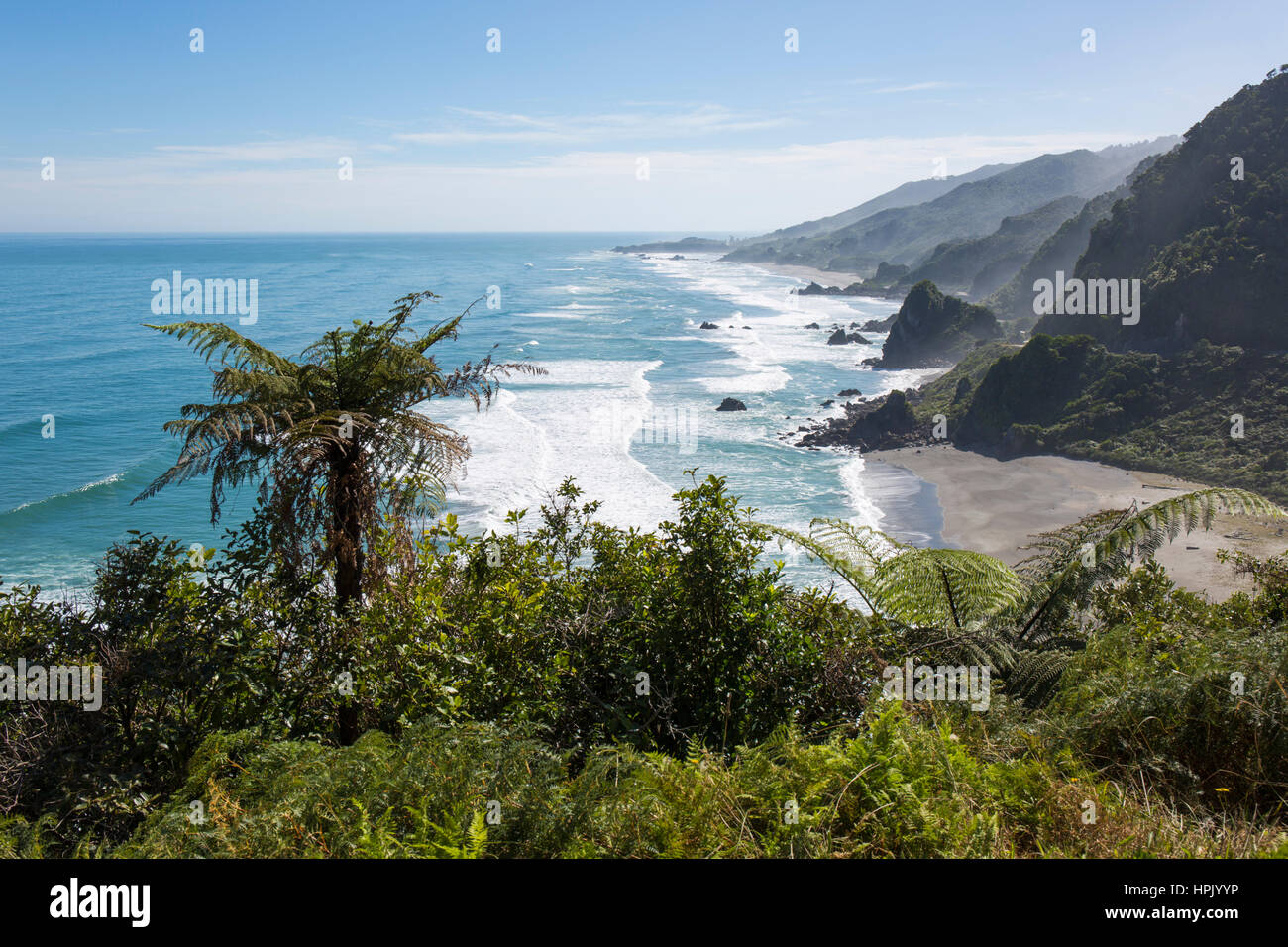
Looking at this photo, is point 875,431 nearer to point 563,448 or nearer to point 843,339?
point 563,448

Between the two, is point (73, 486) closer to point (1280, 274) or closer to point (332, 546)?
point (332, 546)

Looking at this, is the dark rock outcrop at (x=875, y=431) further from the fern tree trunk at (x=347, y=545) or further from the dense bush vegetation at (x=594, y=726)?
the fern tree trunk at (x=347, y=545)

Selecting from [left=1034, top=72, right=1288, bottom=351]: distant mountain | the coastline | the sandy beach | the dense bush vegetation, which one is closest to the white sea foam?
the sandy beach

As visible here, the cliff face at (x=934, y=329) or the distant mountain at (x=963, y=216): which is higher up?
the distant mountain at (x=963, y=216)

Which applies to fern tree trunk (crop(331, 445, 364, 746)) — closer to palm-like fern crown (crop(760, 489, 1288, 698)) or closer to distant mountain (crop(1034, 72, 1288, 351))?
palm-like fern crown (crop(760, 489, 1288, 698))

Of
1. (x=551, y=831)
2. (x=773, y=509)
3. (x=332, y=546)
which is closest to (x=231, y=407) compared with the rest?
(x=332, y=546)

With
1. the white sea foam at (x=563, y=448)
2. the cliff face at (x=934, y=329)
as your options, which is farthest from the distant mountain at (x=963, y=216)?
the white sea foam at (x=563, y=448)
